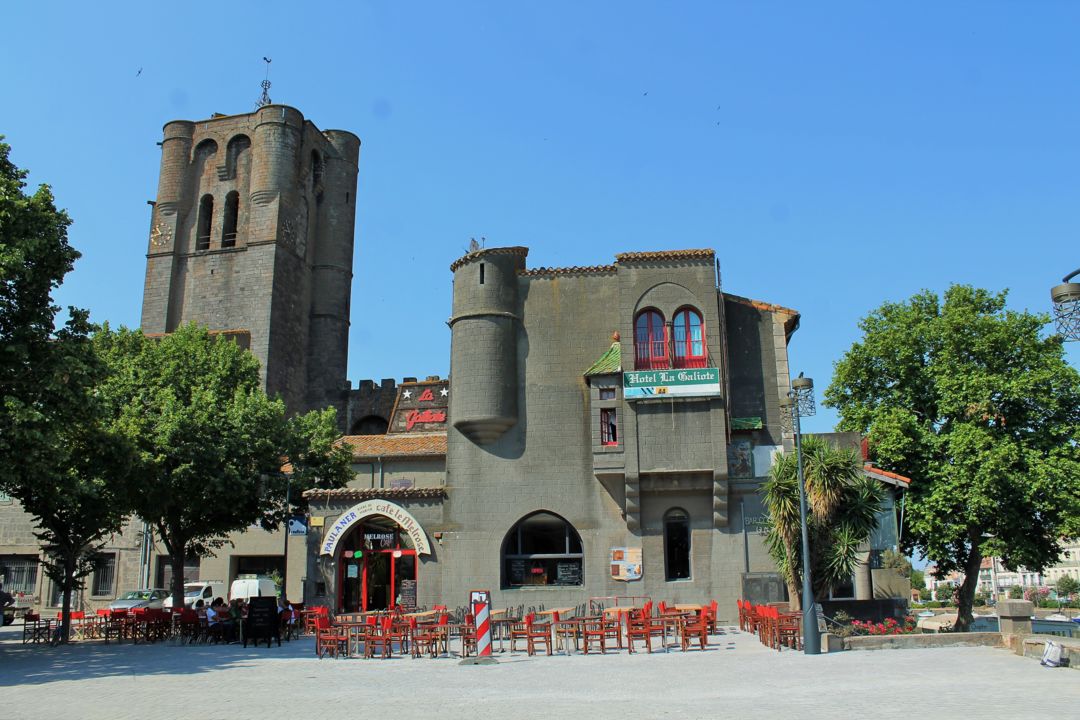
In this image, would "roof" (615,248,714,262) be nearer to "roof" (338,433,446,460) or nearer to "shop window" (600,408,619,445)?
"shop window" (600,408,619,445)

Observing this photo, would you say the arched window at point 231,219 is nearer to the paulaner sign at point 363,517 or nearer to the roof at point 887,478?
the paulaner sign at point 363,517

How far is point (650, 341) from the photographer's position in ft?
89.7

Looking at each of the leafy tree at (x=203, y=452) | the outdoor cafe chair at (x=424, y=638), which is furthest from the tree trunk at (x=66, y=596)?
the outdoor cafe chair at (x=424, y=638)

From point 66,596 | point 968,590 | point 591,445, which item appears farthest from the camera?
point 968,590

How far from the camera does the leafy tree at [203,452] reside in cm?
2656

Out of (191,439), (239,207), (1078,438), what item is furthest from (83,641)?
(239,207)

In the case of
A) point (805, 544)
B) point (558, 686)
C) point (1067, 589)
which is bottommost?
point (1067, 589)

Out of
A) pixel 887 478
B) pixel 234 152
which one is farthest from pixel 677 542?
pixel 234 152

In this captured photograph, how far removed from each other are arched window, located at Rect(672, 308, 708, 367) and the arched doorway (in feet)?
32.4

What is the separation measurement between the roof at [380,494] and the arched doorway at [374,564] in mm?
701

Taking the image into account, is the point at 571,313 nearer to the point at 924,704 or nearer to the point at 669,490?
the point at 669,490

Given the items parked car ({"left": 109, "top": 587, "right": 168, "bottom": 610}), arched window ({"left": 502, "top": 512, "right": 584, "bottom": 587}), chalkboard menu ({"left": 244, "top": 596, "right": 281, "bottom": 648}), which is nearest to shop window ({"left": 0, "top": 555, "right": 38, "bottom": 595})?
parked car ({"left": 109, "top": 587, "right": 168, "bottom": 610})

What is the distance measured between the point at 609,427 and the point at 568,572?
4.39m

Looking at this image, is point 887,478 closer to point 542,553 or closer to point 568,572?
point 568,572
